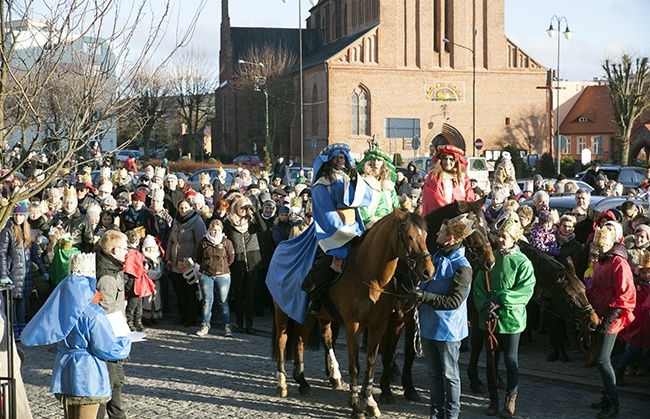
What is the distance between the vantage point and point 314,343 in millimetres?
10945

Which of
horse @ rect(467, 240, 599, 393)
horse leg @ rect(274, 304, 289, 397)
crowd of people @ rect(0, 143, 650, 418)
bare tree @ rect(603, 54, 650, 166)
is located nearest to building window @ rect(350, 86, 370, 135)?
bare tree @ rect(603, 54, 650, 166)

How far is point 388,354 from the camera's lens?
400 inches

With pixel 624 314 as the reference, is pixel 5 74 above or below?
above

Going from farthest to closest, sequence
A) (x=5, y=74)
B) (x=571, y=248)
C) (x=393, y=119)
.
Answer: (x=393, y=119)
(x=571, y=248)
(x=5, y=74)

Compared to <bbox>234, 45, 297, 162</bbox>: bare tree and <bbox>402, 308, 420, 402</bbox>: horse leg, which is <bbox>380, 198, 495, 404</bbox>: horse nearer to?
<bbox>402, 308, 420, 402</bbox>: horse leg

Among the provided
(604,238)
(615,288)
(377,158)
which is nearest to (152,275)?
(377,158)

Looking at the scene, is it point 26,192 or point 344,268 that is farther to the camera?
point 344,268

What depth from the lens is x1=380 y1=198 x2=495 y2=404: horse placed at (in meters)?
8.22

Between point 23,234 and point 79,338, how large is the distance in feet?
27.5

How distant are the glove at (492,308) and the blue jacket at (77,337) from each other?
12.0ft

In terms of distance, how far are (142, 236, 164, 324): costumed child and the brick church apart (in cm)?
4679

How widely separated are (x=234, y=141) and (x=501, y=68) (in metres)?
26.3

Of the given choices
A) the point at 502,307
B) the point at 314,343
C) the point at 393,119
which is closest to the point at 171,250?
the point at 314,343

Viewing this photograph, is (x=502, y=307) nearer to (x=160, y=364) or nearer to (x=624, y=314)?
(x=624, y=314)
